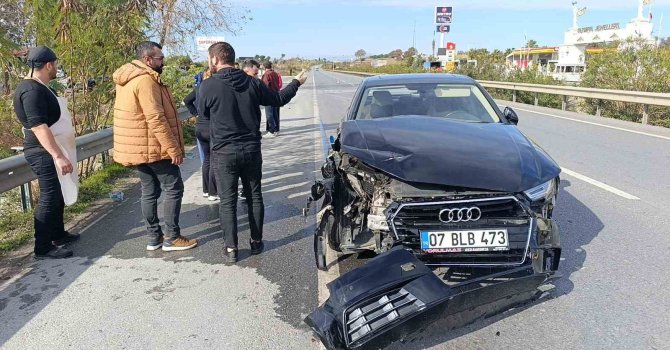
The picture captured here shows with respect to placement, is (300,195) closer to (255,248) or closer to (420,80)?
(255,248)

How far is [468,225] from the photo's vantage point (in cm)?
324

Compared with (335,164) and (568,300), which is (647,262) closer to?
(568,300)

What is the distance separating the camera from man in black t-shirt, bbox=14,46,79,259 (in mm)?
4324

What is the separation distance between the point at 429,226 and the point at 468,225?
0.84 feet

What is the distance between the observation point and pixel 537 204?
3459mm

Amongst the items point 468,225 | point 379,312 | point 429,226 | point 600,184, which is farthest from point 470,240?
point 600,184

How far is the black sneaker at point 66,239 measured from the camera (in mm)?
4848

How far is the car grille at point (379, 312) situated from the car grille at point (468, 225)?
1.61ft

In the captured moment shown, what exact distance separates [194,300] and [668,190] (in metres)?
6.04

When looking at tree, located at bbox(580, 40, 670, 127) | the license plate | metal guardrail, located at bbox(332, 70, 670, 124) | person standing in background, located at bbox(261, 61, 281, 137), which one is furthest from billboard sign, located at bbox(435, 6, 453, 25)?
the license plate

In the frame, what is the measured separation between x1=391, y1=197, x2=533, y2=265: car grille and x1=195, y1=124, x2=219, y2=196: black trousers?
361cm

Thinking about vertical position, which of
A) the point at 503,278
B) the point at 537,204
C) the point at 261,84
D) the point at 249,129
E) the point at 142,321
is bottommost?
the point at 142,321

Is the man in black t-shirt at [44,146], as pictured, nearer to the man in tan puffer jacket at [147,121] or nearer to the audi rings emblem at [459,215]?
the man in tan puffer jacket at [147,121]

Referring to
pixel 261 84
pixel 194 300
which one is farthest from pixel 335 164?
pixel 194 300
